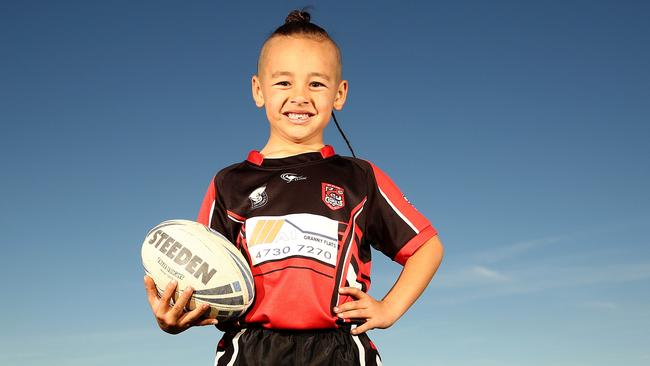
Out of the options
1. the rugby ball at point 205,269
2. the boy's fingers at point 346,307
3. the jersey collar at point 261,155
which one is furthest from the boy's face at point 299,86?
the boy's fingers at point 346,307

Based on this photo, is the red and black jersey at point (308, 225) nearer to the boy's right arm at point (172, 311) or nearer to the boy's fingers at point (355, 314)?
the boy's fingers at point (355, 314)

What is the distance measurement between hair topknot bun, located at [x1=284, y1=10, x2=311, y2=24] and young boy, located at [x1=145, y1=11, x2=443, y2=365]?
0.01 meters

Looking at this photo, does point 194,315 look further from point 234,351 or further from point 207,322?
point 234,351

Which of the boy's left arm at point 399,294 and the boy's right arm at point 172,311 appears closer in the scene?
the boy's right arm at point 172,311

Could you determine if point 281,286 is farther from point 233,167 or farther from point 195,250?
point 233,167

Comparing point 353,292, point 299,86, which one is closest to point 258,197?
point 299,86

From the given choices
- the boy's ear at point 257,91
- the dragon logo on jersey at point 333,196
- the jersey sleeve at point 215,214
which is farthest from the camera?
the boy's ear at point 257,91

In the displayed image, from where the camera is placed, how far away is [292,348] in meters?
4.91

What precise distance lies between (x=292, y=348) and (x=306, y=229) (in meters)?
0.82

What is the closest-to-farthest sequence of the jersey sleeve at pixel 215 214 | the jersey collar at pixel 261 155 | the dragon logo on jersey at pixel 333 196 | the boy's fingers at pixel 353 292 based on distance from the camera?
the boy's fingers at pixel 353 292
the dragon logo on jersey at pixel 333 196
the jersey sleeve at pixel 215 214
the jersey collar at pixel 261 155

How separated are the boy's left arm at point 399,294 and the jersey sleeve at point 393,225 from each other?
7 centimetres

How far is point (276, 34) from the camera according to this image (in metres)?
5.70

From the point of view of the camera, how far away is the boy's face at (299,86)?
547cm

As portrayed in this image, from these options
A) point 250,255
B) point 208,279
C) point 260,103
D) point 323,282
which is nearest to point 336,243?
point 323,282
